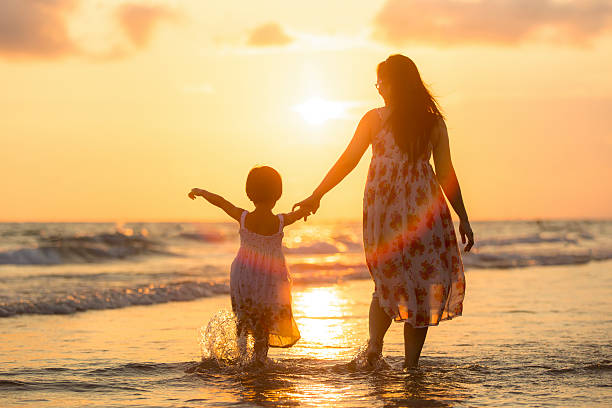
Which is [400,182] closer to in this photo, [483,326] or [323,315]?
[483,326]

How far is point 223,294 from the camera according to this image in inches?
462

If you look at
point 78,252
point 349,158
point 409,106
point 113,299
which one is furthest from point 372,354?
point 78,252

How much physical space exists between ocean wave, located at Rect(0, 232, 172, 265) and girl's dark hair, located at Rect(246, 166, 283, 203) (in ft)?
60.8

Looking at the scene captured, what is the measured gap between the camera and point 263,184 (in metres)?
5.23

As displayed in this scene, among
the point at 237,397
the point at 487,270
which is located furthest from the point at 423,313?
the point at 487,270

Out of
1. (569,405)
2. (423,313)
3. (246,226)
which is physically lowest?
(569,405)

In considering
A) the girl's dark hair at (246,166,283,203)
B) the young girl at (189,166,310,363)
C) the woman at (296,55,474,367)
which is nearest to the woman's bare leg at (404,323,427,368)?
the woman at (296,55,474,367)

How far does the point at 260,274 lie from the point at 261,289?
0.36ft

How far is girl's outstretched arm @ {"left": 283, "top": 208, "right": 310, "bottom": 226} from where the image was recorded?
205 inches

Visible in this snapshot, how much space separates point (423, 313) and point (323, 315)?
404cm

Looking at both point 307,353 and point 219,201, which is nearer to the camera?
point 219,201

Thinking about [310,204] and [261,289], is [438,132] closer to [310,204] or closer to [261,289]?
[310,204]

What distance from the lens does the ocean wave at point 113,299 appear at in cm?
918

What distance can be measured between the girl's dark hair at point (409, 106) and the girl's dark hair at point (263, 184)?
3.17 ft
